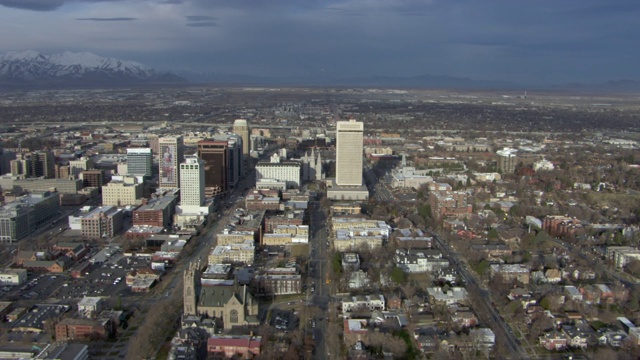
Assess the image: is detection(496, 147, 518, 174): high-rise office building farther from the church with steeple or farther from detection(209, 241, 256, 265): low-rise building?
detection(209, 241, 256, 265): low-rise building

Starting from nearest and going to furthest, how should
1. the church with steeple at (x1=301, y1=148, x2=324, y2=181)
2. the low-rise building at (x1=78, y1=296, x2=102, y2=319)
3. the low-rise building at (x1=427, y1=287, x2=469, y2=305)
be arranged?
the low-rise building at (x1=78, y1=296, x2=102, y2=319)
the low-rise building at (x1=427, y1=287, x2=469, y2=305)
the church with steeple at (x1=301, y1=148, x2=324, y2=181)

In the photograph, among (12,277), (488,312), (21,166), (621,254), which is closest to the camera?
(488,312)

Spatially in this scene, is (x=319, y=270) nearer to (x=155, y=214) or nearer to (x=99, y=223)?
(x=155, y=214)

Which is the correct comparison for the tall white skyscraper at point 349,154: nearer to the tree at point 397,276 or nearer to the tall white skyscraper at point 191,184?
the tall white skyscraper at point 191,184

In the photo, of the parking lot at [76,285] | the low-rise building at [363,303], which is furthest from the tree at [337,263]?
the parking lot at [76,285]

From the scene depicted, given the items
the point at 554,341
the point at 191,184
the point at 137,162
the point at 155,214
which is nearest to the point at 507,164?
the point at 191,184

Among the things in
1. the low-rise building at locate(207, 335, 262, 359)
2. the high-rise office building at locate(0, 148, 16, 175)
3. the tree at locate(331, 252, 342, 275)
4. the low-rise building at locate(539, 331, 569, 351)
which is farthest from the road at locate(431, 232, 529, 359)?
the high-rise office building at locate(0, 148, 16, 175)
